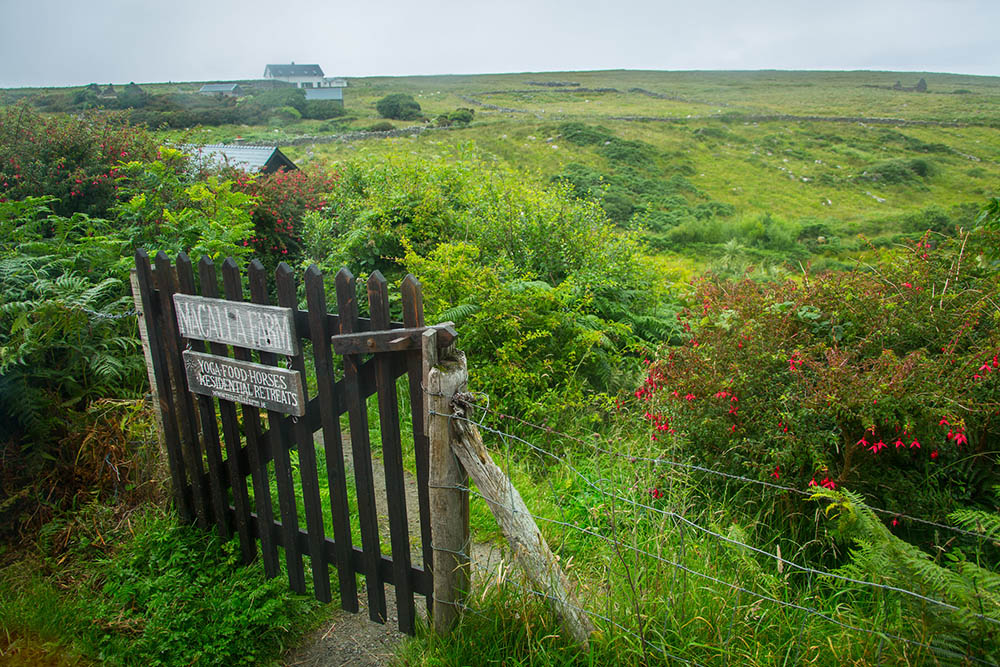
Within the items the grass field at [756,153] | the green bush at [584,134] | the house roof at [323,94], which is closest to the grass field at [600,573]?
the grass field at [756,153]

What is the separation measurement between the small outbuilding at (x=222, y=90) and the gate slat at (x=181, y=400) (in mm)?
44720

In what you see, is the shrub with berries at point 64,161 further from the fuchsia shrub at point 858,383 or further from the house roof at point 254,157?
the fuchsia shrub at point 858,383

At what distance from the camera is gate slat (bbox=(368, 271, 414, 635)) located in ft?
8.05

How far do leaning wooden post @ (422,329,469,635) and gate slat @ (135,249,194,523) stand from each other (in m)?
Answer: 1.87

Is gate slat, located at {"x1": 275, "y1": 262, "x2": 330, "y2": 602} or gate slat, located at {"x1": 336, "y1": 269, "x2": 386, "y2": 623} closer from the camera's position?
gate slat, located at {"x1": 336, "y1": 269, "x2": 386, "y2": 623}

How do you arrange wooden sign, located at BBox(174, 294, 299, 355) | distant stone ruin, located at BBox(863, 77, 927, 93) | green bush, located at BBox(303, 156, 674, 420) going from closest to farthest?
wooden sign, located at BBox(174, 294, 299, 355), green bush, located at BBox(303, 156, 674, 420), distant stone ruin, located at BBox(863, 77, 927, 93)

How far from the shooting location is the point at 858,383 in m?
3.42

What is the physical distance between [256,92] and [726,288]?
162 ft

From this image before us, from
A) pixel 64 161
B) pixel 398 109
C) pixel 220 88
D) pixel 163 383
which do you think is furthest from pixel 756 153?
pixel 220 88

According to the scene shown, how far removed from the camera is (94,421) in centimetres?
416

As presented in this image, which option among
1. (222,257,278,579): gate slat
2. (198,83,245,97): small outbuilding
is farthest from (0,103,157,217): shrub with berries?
(198,83,245,97): small outbuilding

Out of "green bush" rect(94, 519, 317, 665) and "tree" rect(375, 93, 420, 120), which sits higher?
"tree" rect(375, 93, 420, 120)

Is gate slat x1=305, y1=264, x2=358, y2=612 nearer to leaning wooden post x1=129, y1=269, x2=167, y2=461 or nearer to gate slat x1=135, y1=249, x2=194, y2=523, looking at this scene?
gate slat x1=135, y1=249, x2=194, y2=523

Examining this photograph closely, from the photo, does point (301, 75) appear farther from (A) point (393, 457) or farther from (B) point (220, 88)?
(A) point (393, 457)
